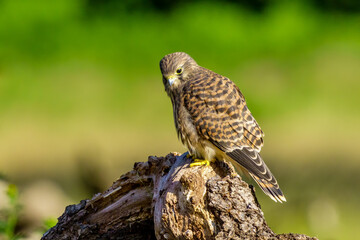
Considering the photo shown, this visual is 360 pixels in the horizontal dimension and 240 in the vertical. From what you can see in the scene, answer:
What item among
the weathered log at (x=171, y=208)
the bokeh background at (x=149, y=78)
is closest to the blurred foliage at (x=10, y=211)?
the weathered log at (x=171, y=208)

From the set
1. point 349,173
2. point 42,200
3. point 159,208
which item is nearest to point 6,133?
point 42,200

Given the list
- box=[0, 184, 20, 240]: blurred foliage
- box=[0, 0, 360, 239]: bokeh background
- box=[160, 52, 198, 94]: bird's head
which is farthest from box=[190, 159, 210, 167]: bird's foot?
box=[0, 0, 360, 239]: bokeh background

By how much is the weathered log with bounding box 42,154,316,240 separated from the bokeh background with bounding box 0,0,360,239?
2.41 meters

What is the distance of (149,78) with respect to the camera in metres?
7.89

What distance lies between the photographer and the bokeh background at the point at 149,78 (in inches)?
274

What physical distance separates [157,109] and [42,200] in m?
2.35

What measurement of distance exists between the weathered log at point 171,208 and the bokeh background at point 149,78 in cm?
241

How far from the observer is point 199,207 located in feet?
11.5

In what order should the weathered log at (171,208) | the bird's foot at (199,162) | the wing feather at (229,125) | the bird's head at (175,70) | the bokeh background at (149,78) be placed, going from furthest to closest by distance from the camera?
the bokeh background at (149,78)
the bird's head at (175,70)
the wing feather at (229,125)
the bird's foot at (199,162)
the weathered log at (171,208)

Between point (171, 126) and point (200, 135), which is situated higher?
point (171, 126)

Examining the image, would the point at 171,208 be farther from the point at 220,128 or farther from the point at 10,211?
the point at 10,211

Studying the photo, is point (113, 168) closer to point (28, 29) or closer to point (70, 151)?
point (70, 151)

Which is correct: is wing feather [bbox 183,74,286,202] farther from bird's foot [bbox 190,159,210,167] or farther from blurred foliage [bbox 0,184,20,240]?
blurred foliage [bbox 0,184,20,240]

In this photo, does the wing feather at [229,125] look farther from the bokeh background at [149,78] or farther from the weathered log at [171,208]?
the bokeh background at [149,78]
